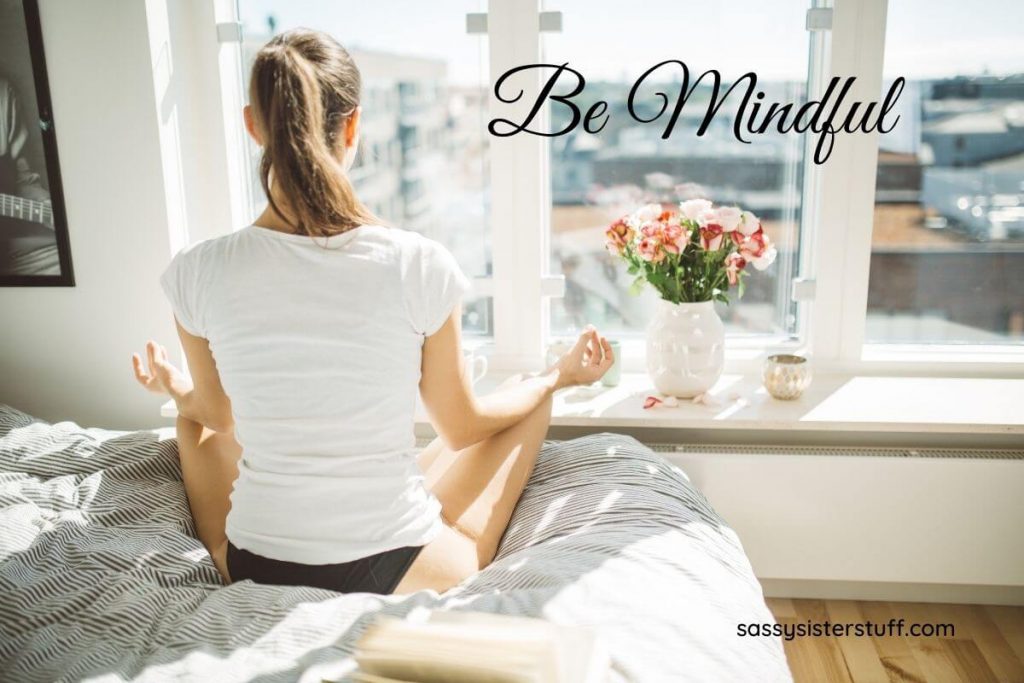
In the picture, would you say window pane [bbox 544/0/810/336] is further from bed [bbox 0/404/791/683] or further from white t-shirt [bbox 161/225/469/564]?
white t-shirt [bbox 161/225/469/564]

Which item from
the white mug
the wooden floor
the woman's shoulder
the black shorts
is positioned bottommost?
the wooden floor

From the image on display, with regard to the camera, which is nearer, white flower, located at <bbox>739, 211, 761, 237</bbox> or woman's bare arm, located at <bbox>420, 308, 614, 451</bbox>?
woman's bare arm, located at <bbox>420, 308, 614, 451</bbox>

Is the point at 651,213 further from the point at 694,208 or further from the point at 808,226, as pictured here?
the point at 808,226

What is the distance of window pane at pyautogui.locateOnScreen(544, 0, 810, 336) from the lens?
2.10 meters

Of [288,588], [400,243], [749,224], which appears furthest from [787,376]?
[288,588]

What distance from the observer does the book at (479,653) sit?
0.92 meters

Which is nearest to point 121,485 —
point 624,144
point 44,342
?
point 44,342

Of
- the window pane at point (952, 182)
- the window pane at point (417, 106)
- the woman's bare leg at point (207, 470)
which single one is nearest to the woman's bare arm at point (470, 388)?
the woman's bare leg at point (207, 470)

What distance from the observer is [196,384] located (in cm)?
145

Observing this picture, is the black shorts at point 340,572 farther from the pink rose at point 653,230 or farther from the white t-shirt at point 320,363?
the pink rose at point 653,230

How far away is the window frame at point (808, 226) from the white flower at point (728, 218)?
1.29 feet

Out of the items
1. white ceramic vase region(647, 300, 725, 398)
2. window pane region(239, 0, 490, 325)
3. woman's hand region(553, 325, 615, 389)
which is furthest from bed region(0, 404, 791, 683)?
window pane region(239, 0, 490, 325)

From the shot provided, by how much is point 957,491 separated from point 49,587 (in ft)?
6.12

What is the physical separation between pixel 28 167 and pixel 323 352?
1439mm
